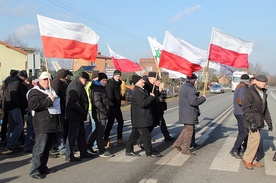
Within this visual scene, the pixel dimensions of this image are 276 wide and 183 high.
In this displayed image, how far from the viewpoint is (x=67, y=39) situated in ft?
21.8

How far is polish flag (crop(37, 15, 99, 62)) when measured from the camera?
6.35 meters

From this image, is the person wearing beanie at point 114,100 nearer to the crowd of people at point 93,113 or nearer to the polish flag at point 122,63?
the crowd of people at point 93,113

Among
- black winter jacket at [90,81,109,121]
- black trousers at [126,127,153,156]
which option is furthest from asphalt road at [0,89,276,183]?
black winter jacket at [90,81,109,121]

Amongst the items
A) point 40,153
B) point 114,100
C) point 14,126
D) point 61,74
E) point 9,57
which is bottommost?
point 40,153

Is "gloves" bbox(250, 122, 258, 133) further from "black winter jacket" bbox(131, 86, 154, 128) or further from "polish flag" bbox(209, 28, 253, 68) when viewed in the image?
"polish flag" bbox(209, 28, 253, 68)

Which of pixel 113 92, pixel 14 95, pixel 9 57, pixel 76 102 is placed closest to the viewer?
pixel 76 102

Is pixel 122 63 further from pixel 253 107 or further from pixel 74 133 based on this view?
pixel 253 107

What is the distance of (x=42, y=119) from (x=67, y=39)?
1848 millimetres

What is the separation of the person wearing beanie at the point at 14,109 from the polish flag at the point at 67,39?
193cm

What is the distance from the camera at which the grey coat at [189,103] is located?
7.26 meters

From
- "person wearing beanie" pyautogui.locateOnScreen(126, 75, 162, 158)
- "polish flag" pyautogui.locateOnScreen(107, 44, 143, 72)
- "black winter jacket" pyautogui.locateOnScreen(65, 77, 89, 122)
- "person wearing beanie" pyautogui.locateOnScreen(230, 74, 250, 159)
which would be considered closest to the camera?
"black winter jacket" pyautogui.locateOnScreen(65, 77, 89, 122)

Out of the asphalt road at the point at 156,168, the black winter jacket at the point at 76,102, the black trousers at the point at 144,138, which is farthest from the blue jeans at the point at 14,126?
the black trousers at the point at 144,138

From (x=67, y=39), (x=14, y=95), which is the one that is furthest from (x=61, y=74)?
(x=14, y=95)

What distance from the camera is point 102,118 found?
7367mm
